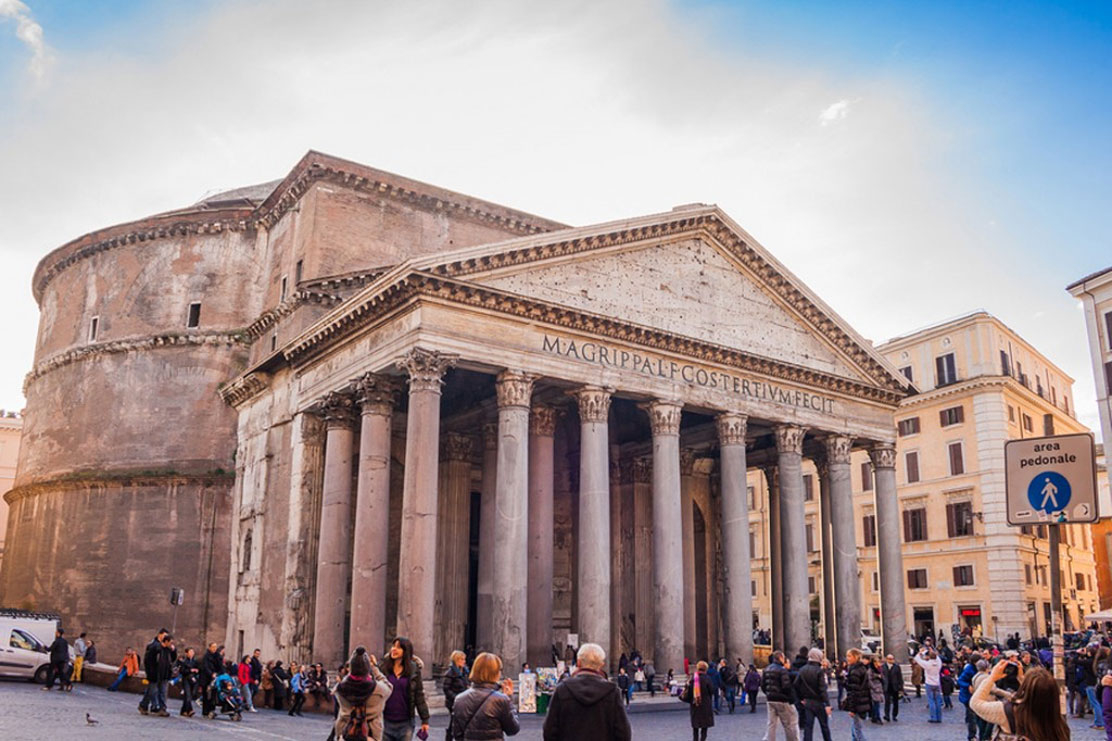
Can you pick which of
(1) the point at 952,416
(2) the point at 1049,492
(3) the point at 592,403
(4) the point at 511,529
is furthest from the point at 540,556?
(1) the point at 952,416

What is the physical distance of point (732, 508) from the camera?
21.4 m

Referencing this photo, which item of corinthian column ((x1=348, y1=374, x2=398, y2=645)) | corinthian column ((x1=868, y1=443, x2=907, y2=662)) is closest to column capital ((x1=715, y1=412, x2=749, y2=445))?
corinthian column ((x1=868, y1=443, x2=907, y2=662))

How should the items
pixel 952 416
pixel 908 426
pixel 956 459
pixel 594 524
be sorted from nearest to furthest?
pixel 594 524 → pixel 956 459 → pixel 952 416 → pixel 908 426

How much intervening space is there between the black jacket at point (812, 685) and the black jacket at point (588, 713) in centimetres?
646

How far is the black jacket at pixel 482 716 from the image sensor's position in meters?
5.61

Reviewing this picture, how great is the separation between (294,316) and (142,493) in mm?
7917

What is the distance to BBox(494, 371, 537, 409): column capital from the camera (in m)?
18.4

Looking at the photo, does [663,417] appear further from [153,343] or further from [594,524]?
[153,343]

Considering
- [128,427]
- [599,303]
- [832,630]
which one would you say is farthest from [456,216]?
[832,630]

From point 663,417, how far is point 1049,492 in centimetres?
1479

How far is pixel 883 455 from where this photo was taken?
25.0 m

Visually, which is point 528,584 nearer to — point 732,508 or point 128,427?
point 732,508

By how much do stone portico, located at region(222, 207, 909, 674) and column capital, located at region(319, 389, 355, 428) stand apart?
5 cm

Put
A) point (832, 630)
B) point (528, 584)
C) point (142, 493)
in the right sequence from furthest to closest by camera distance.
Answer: point (142, 493) → point (832, 630) → point (528, 584)
